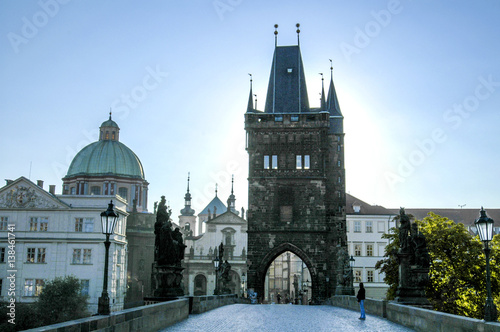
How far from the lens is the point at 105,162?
8250cm

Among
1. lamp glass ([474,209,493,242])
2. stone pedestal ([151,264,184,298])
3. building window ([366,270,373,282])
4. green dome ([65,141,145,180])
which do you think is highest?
green dome ([65,141,145,180])

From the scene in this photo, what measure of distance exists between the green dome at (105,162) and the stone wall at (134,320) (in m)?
66.6

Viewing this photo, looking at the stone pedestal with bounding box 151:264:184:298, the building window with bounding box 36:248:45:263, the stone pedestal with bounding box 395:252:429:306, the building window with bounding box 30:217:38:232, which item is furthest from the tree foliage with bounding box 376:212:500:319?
the building window with bounding box 30:217:38:232

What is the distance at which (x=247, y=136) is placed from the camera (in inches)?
2223

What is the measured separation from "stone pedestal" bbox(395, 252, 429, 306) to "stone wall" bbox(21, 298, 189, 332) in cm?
711

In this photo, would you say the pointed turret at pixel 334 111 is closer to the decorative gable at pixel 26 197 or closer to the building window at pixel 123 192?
the decorative gable at pixel 26 197

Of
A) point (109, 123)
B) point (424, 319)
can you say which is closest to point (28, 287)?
point (109, 123)

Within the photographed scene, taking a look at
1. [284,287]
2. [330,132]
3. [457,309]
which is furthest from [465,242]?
[284,287]

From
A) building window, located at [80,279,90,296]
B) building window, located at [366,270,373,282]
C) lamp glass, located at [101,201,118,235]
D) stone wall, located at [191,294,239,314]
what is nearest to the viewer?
lamp glass, located at [101,201,118,235]

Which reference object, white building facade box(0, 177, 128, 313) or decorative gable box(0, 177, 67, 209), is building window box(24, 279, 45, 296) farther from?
decorative gable box(0, 177, 67, 209)

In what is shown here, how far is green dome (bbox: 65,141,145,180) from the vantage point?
269ft

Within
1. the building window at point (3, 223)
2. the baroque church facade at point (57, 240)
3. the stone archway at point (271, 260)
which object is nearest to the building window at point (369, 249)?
the stone archway at point (271, 260)

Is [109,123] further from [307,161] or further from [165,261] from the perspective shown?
[165,261]

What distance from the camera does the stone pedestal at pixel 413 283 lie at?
18.8 m
